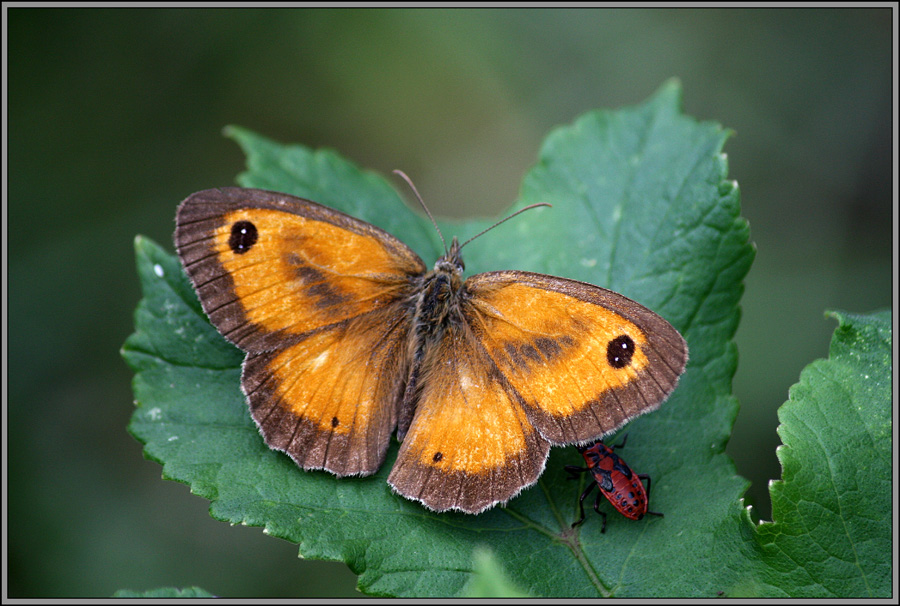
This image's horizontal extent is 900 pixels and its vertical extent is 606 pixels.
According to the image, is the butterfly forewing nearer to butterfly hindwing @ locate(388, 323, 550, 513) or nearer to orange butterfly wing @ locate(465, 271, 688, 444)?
butterfly hindwing @ locate(388, 323, 550, 513)

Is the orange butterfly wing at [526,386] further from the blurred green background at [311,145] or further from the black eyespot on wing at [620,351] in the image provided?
the blurred green background at [311,145]

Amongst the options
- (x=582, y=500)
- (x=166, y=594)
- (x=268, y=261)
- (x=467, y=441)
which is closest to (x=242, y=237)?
(x=268, y=261)

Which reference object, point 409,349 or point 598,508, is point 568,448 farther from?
point 409,349

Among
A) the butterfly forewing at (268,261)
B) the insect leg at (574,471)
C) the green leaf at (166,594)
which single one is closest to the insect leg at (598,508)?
the insect leg at (574,471)

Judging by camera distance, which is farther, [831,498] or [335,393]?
[335,393]

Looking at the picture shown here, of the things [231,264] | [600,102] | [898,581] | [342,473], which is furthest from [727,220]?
[600,102]

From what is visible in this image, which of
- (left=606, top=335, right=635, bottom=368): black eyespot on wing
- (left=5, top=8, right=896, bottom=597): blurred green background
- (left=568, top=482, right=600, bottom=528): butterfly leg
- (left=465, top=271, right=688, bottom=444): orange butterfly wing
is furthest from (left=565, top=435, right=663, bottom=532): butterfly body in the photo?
(left=5, top=8, right=896, bottom=597): blurred green background
